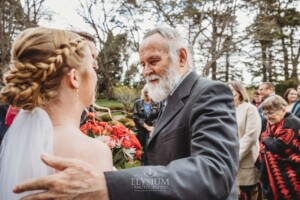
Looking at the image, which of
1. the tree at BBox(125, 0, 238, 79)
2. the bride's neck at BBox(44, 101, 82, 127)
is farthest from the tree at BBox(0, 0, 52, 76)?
the bride's neck at BBox(44, 101, 82, 127)

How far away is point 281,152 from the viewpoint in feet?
15.4

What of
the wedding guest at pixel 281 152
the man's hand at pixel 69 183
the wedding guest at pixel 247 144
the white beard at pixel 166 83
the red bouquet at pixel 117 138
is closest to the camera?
the man's hand at pixel 69 183

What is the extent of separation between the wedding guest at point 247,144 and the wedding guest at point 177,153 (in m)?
3.37

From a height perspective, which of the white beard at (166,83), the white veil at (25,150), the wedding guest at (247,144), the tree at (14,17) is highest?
the tree at (14,17)

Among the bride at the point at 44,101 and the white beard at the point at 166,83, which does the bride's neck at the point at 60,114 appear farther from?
the white beard at the point at 166,83

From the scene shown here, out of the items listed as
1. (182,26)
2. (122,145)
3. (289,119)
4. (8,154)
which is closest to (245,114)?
(289,119)

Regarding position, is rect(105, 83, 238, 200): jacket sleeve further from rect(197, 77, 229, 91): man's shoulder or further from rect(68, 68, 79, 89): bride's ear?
rect(68, 68, 79, 89): bride's ear

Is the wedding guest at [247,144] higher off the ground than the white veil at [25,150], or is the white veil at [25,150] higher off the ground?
the white veil at [25,150]

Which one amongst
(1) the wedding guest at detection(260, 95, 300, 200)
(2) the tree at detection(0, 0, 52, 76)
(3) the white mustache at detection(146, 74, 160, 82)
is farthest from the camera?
(2) the tree at detection(0, 0, 52, 76)

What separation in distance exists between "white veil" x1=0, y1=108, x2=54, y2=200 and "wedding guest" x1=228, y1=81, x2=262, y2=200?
13.9 feet

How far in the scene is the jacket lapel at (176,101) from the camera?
1.80 m

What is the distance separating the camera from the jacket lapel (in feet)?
5.90

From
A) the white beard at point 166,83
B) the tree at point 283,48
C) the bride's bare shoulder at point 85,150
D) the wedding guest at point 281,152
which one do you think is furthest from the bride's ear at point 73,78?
the tree at point 283,48

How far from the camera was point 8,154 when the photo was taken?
5.14 feet
